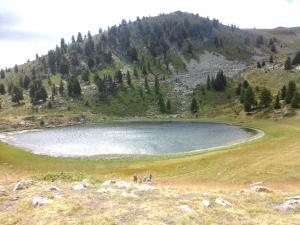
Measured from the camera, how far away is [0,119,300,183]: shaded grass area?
56.3m

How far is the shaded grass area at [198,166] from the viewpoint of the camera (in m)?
56.3

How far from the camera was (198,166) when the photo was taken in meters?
66.2

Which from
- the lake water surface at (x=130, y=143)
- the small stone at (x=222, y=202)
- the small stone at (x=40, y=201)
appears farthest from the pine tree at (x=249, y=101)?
the small stone at (x=40, y=201)

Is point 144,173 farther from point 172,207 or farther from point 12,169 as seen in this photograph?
point 172,207

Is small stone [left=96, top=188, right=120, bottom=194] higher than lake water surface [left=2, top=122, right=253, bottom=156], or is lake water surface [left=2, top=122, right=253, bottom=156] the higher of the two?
small stone [left=96, top=188, right=120, bottom=194]

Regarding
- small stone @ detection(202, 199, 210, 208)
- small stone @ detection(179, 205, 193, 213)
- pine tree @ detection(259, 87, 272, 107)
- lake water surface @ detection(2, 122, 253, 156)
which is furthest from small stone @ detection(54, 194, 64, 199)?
pine tree @ detection(259, 87, 272, 107)

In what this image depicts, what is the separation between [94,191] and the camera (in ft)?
119

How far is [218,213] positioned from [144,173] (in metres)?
35.9

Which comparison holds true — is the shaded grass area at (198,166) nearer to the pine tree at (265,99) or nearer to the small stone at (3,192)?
the small stone at (3,192)

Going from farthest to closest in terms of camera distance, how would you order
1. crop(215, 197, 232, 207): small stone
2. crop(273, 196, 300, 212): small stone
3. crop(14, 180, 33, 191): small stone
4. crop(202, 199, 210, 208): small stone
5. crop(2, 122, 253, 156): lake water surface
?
crop(2, 122, 253, 156): lake water surface < crop(14, 180, 33, 191): small stone < crop(273, 196, 300, 212): small stone < crop(215, 197, 232, 207): small stone < crop(202, 199, 210, 208): small stone

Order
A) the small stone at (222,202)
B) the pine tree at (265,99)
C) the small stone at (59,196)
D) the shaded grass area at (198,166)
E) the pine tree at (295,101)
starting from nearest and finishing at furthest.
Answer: the small stone at (59,196)
the small stone at (222,202)
the shaded grass area at (198,166)
the pine tree at (295,101)
the pine tree at (265,99)

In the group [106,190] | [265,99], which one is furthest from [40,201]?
[265,99]

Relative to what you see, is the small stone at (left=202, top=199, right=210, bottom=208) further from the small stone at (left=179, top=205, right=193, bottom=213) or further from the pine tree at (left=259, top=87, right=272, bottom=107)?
the pine tree at (left=259, top=87, right=272, bottom=107)

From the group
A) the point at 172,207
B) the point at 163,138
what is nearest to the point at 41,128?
the point at 163,138
